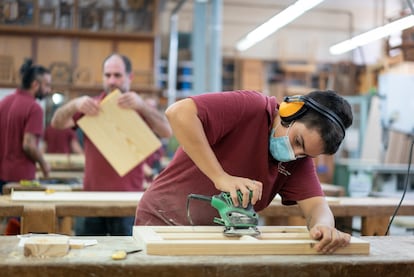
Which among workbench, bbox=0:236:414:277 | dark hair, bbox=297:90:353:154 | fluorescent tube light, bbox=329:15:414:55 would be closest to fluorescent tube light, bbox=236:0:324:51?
fluorescent tube light, bbox=329:15:414:55

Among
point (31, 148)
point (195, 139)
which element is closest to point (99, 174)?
point (31, 148)

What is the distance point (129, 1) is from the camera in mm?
10672

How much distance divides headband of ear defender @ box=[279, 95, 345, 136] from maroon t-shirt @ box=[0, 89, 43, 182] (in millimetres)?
3005

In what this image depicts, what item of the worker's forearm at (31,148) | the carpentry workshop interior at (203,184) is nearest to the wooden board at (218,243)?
the carpentry workshop interior at (203,184)

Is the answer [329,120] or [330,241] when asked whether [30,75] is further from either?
[330,241]

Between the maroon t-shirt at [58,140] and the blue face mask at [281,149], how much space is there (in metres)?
6.11

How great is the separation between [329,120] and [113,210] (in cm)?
143

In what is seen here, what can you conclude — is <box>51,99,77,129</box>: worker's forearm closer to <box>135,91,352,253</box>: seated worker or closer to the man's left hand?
<box>135,91,352,253</box>: seated worker

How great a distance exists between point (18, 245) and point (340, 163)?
7.76 metres

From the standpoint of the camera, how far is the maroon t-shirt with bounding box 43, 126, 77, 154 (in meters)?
8.09

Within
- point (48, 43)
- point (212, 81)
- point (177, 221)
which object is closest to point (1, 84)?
point (48, 43)

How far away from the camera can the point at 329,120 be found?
6.97 ft

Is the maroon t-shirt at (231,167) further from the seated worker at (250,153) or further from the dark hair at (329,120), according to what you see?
the dark hair at (329,120)

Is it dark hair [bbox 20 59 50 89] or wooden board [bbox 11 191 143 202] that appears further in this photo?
dark hair [bbox 20 59 50 89]
